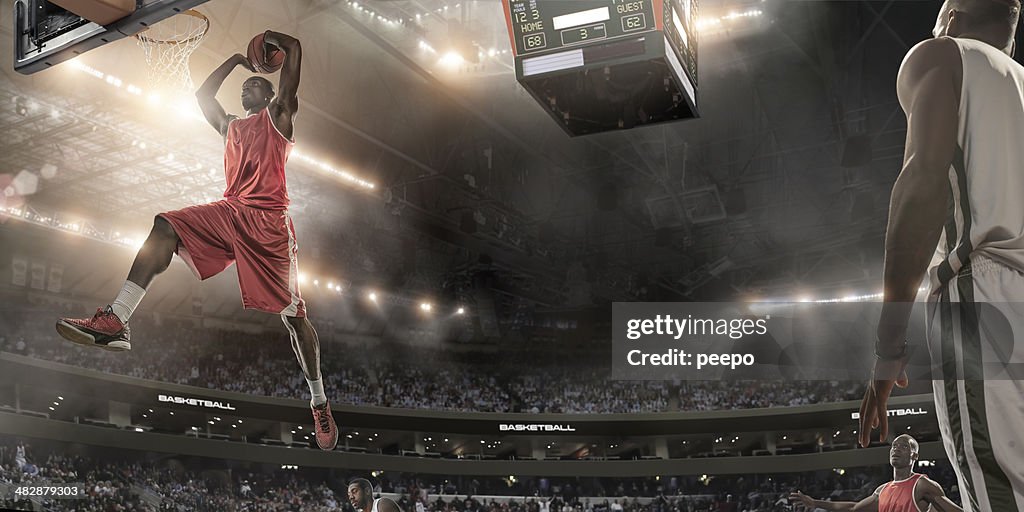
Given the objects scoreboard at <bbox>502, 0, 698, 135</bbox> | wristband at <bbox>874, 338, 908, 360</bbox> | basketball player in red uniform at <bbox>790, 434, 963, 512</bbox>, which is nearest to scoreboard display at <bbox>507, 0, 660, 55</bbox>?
scoreboard at <bbox>502, 0, 698, 135</bbox>

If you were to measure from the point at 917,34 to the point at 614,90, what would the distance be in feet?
27.3

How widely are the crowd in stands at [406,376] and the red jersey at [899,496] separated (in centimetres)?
1614

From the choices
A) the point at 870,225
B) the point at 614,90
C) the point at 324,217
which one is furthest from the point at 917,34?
the point at 324,217

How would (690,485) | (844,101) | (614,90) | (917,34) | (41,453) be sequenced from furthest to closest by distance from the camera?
(690,485), (41,453), (844,101), (917,34), (614,90)

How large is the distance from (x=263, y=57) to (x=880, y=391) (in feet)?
11.8

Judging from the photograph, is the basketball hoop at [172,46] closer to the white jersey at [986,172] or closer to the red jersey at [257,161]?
the red jersey at [257,161]

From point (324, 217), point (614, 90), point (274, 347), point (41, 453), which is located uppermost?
point (324, 217)

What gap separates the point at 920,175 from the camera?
1.50 meters

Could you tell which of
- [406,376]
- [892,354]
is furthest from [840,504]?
[406,376]

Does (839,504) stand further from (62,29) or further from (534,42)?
(62,29)

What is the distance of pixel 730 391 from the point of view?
2330cm

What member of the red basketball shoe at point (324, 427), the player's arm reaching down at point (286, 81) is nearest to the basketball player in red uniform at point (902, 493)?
the red basketball shoe at point (324, 427)

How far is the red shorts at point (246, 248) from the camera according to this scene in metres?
3.99

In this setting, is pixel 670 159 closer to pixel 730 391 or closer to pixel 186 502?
pixel 730 391
